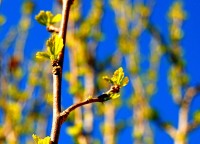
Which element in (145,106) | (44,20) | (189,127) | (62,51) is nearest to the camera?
(62,51)

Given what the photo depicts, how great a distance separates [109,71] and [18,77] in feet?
3.78

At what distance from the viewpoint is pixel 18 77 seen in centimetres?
456

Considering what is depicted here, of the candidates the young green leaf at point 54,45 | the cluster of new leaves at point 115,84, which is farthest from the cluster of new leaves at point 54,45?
the cluster of new leaves at point 115,84

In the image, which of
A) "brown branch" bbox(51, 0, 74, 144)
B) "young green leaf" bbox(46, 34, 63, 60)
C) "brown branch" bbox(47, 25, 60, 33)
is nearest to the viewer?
"brown branch" bbox(51, 0, 74, 144)

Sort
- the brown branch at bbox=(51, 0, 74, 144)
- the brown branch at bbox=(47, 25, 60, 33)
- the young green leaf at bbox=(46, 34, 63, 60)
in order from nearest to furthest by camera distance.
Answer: the brown branch at bbox=(51, 0, 74, 144) → the young green leaf at bbox=(46, 34, 63, 60) → the brown branch at bbox=(47, 25, 60, 33)

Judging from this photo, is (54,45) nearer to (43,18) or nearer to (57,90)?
(57,90)

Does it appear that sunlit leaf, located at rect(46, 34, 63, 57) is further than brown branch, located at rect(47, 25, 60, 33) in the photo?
No

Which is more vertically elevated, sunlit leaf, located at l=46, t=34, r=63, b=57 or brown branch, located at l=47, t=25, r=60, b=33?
brown branch, located at l=47, t=25, r=60, b=33

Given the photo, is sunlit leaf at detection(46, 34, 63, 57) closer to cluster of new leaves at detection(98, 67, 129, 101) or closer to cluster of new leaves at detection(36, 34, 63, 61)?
cluster of new leaves at detection(36, 34, 63, 61)

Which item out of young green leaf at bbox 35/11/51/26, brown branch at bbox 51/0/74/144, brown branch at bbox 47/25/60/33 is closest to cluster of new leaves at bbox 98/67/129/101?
brown branch at bbox 51/0/74/144

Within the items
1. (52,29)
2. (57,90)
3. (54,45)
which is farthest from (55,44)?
(52,29)

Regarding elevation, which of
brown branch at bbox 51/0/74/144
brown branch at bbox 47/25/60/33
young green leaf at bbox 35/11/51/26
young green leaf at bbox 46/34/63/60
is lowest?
brown branch at bbox 51/0/74/144

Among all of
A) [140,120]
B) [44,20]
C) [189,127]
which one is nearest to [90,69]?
[140,120]

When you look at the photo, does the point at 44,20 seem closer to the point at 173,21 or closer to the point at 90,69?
the point at 90,69
